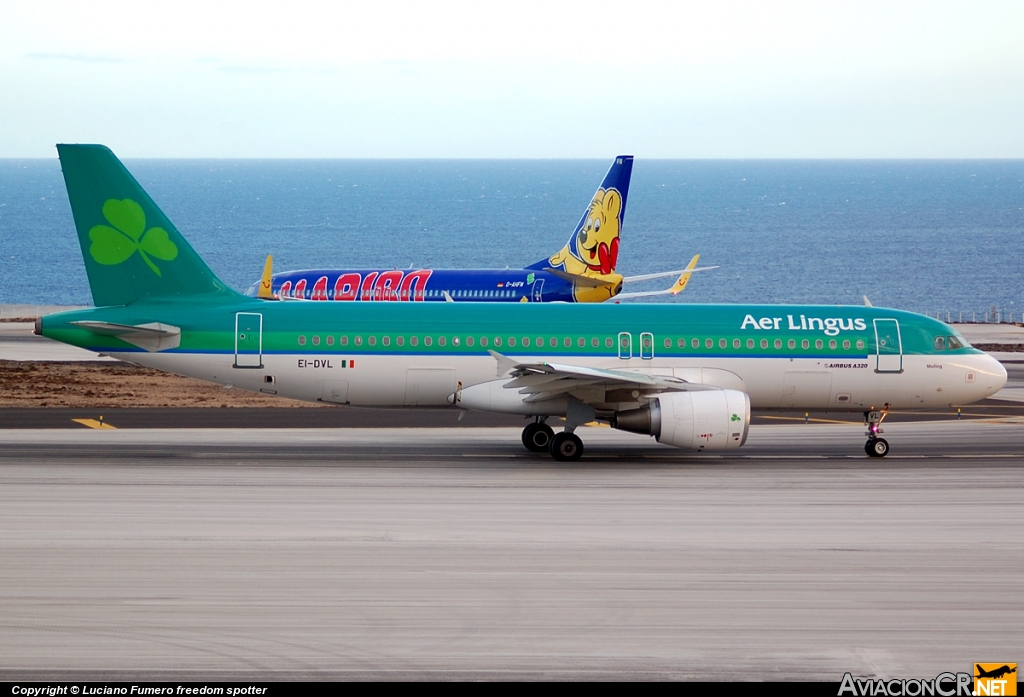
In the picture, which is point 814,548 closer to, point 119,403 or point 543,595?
point 543,595

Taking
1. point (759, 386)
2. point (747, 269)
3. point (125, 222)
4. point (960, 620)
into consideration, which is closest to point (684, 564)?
point (960, 620)

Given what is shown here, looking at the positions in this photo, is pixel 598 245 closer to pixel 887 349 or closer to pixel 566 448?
pixel 887 349

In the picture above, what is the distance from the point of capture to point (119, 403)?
124 feet

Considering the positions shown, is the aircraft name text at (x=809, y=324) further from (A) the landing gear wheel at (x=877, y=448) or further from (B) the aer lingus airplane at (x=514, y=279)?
(B) the aer lingus airplane at (x=514, y=279)

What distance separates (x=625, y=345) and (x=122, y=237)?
41.1 ft

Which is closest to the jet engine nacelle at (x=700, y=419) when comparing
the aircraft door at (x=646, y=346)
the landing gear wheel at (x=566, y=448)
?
the landing gear wheel at (x=566, y=448)

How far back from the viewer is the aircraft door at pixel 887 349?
3030cm

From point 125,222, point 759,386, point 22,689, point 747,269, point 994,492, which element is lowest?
point 22,689

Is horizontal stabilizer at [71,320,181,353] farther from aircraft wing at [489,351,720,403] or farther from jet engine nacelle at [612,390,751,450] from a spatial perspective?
jet engine nacelle at [612,390,751,450]

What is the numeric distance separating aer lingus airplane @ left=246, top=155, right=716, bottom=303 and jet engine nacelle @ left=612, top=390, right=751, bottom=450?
27166 millimetres

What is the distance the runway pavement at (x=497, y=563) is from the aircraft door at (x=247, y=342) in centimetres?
228

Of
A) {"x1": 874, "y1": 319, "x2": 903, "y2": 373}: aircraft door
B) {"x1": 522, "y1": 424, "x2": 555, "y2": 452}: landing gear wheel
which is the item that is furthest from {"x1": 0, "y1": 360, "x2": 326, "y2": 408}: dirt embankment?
{"x1": 874, "y1": 319, "x2": 903, "y2": 373}: aircraft door

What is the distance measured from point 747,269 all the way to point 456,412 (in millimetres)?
103567

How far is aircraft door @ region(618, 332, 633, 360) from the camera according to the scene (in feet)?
97.1
